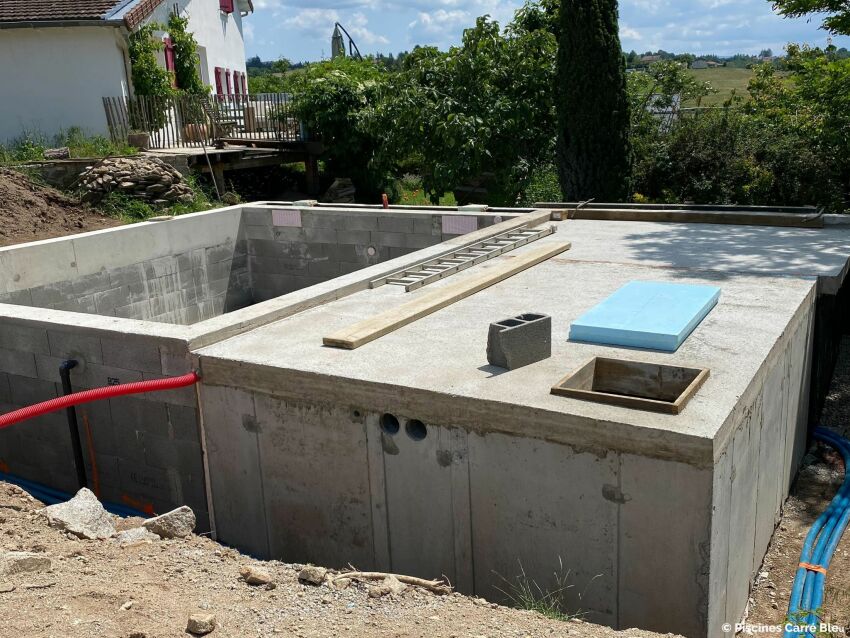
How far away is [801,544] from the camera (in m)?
6.91

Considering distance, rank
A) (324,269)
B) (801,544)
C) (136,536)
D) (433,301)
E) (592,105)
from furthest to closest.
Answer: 1. (592,105)
2. (324,269)
3. (433,301)
4. (801,544)
5. (136,536)

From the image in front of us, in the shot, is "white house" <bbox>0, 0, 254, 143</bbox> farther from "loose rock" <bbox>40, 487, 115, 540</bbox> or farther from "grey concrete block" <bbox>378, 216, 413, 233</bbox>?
"loose rock" <bbox>40, 487, 115, 540</bbox>

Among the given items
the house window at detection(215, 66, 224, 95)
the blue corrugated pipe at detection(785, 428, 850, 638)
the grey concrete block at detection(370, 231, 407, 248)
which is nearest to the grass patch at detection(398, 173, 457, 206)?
the house window at detection(215, 66, 224, 95)

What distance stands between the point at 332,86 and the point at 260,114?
9.27 feet

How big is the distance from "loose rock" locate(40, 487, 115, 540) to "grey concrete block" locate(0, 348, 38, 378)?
8.02 ft

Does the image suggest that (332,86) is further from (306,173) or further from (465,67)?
(465,67)

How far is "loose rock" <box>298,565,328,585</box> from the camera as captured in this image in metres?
4.58

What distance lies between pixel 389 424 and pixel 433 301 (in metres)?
2.06

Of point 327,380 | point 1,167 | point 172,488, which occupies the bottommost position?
point 172,488

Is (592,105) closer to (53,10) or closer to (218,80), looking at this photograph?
(53,10)

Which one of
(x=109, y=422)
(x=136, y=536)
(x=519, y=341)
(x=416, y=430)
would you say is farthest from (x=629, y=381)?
(x=109, y=422)

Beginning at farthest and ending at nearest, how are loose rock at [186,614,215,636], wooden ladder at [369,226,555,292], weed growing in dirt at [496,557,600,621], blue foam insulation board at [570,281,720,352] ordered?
1. wooden ladder at [369,226,555,292]
2. blue foam insulation board at [570,281,720,352]
3. weed growing in dirt at [496,557,600,621]
4. loose rock at [186,614,215,636]

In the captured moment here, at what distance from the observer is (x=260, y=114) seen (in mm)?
23422

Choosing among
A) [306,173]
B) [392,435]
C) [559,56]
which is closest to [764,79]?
[559,56]
